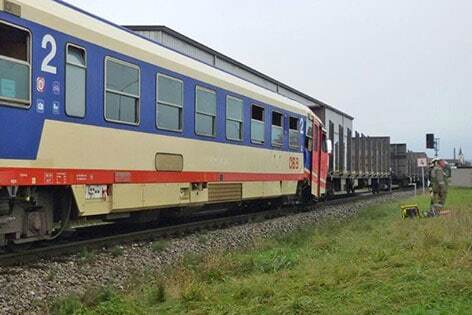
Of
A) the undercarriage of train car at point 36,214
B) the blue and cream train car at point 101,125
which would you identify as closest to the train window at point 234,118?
the blue and cream train car at point 101,125

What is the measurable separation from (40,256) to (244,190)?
22.0ft

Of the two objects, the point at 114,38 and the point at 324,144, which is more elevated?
the point at 114,38

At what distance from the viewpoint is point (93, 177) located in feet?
28.7

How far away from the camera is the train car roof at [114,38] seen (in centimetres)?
788

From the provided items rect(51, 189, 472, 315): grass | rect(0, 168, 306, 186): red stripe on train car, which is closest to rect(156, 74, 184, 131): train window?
rect(0, 168, 306, 186): red stripe on train car

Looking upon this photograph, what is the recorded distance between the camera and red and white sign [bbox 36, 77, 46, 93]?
7.67m

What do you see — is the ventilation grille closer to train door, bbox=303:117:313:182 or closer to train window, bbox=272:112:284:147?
train window, bbox=272:112:284:147

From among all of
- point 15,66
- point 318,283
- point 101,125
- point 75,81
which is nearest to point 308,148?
point 101,125

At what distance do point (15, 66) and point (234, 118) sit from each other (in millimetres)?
6760

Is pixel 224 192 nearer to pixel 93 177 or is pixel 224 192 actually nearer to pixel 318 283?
pixel 93 177

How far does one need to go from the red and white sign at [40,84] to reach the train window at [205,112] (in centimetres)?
435

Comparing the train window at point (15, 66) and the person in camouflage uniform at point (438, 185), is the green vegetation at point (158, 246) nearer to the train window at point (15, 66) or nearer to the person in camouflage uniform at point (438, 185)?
the train window at point (15, 66)

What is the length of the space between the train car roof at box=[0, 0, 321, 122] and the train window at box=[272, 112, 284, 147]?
2.48 meters

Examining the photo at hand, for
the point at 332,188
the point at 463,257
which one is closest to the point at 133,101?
the point at 463,257
